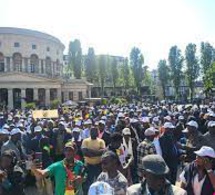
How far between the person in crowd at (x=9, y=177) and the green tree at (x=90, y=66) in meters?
71.9

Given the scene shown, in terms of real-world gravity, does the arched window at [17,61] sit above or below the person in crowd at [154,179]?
above

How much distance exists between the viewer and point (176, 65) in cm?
7406

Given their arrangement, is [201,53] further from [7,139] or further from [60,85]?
[7,139]

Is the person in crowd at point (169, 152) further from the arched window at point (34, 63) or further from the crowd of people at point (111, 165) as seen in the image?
the arched window at point (34, 63)

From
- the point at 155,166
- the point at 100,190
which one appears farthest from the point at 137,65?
the point at 100,190

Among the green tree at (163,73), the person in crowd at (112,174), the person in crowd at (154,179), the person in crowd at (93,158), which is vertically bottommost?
the person in crowd at (93,158)

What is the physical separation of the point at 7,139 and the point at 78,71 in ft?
224

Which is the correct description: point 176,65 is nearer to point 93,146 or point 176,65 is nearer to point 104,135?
point 104,135

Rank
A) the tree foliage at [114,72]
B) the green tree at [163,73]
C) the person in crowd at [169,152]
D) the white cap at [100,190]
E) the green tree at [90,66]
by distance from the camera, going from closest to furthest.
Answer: the white cap at [100,190] < the person in crowd at [169,152] < the green tree at [90,66] < the green tree at [163,73] < the tree foliage at [114,72]

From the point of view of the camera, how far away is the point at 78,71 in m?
78.0

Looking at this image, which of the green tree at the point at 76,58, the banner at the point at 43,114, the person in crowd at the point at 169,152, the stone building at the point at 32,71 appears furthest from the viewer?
the green tree at the point at 76,58

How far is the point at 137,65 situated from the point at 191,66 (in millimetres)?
11988

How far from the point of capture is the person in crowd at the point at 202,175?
202 inches

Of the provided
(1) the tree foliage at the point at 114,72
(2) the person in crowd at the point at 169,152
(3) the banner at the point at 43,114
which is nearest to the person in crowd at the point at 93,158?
(2) the person in crowd at the point at 169,152
